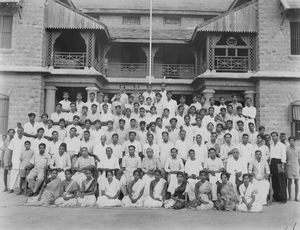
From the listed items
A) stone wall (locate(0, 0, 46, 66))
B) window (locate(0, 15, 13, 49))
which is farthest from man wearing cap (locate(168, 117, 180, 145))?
window (locate(0, 15, 13, 49))

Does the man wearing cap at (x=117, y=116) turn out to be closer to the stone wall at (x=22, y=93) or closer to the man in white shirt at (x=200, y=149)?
the man in white shirt at (x=200, y=149)

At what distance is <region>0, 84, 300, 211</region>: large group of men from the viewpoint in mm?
9688

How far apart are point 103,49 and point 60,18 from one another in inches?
137

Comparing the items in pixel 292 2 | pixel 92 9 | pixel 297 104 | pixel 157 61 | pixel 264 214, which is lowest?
pixel 264 214

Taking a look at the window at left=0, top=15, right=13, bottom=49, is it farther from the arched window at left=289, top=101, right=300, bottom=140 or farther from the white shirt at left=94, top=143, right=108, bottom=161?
the arched window at left=289, top=101, right=300, bottom=140

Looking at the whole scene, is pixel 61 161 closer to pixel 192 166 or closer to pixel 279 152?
pixel 192 166

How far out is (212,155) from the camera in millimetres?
9641

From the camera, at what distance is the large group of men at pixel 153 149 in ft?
31.8

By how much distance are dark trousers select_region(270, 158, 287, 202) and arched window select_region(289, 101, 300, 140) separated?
7533 mm

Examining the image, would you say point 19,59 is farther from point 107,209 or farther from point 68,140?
point 107,209

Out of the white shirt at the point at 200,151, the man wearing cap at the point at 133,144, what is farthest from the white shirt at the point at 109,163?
the white shirt at the point at 200,151

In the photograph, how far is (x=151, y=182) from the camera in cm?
937

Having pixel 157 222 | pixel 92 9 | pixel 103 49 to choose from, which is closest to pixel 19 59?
pixel 103 49

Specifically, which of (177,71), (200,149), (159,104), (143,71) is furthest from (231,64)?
(200,149)
